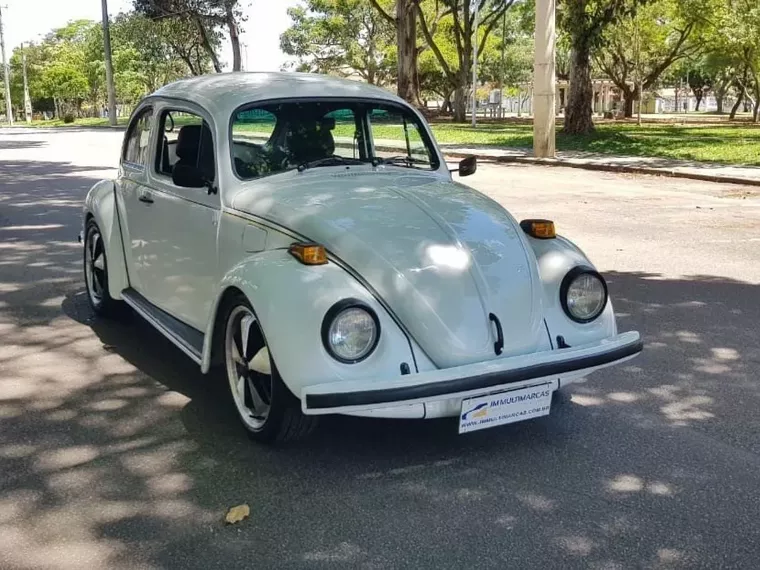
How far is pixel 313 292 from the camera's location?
11.7ft

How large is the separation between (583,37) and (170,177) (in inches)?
806

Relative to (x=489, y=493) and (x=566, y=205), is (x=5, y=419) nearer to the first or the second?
(x=489, y=493)

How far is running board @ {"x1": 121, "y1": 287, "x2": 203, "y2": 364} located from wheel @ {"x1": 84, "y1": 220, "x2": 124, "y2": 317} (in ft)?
1.45

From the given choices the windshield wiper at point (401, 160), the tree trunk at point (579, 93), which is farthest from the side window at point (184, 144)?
the tree trunk at point (579, 93)

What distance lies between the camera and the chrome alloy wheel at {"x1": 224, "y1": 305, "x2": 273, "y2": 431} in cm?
397

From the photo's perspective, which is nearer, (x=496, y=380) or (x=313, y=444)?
(x=496, y=380)

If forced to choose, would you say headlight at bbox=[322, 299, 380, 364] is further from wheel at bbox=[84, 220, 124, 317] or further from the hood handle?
wheel at bbox=[84, 220, 124, 317]

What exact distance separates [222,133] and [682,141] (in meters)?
21.8

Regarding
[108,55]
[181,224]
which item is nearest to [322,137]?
[181,224]

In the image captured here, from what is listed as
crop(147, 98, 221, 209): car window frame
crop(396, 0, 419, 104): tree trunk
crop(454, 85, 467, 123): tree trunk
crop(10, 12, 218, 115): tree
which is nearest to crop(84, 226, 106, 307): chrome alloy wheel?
crop(147, 98, 221, 209): car window frame

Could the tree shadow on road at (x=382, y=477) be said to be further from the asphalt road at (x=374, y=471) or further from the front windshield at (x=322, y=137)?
the front windshield at (x=322, y=137)

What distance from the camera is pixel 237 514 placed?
336 cm

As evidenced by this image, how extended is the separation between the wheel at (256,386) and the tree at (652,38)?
3792cm

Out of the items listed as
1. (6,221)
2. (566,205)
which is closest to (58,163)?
(6,221)
